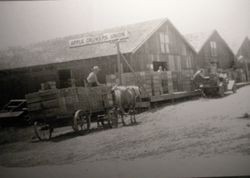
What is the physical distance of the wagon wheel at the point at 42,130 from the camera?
227 inches

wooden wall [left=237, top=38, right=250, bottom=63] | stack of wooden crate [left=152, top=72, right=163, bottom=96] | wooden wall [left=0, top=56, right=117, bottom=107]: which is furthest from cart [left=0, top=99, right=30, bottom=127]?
wooden wall [left=237, top=38, right=250, bottom=63]

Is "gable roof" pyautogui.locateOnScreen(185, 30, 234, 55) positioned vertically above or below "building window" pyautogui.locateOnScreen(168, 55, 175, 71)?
above

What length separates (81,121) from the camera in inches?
232

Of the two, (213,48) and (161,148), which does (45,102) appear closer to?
(161,148)

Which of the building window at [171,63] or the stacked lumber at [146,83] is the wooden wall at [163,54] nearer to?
the building window at [171,63]

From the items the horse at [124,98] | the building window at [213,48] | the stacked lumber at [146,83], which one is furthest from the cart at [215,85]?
the horse at [124,98]

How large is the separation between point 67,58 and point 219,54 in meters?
2.52

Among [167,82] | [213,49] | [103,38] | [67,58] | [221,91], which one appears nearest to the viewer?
[103,38]

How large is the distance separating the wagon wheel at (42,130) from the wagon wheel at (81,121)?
0.43m

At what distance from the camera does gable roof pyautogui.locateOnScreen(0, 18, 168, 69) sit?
562 cm

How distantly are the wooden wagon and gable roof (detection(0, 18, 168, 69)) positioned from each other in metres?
0.63

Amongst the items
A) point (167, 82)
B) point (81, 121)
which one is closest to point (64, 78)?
point (81, 121)

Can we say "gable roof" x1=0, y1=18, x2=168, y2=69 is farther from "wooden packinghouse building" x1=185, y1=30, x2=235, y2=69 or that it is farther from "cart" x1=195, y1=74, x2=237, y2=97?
"cart" x1=195, y1=74, x2=237, y2=97

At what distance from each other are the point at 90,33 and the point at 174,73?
1.90m
